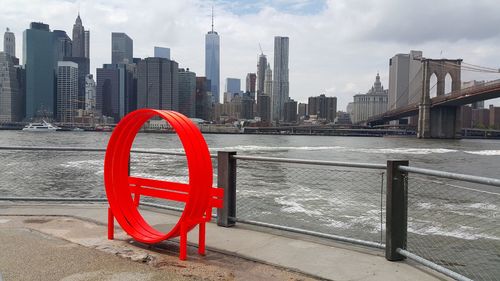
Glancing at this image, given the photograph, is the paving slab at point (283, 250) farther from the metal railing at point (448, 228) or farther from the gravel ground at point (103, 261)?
the metal railing at point (448, 228)

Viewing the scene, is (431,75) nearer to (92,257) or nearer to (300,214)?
(300,214)

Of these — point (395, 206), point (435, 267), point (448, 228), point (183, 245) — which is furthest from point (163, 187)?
point (448, 228)

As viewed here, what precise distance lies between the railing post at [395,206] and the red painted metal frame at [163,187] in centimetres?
179

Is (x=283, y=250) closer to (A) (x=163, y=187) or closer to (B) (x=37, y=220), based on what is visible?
(A) (x=163, y=187)

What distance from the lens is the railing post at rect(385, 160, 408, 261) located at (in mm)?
5055

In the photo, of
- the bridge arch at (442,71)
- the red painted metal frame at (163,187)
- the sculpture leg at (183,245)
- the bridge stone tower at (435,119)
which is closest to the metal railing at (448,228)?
the red painted metal frame at (163,187)

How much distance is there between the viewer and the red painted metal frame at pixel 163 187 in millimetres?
5082

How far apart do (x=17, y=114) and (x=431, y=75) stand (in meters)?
136

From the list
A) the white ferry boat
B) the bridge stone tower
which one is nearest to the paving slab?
the bridge stone tower

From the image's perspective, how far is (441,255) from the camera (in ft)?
27.9

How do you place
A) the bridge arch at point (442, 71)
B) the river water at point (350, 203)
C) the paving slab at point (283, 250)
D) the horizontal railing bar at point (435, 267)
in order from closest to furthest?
the horizontal railing bar at point (435, 267), the paving slab at point (283, 250), the river water at point (350, 203), the bridge arch at point (442, 71)

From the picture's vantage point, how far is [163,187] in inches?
225

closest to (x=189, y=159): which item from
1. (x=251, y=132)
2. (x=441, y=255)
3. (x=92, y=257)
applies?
(x=92, y=257)

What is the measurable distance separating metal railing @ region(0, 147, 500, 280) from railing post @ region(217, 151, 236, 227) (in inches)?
0.5
